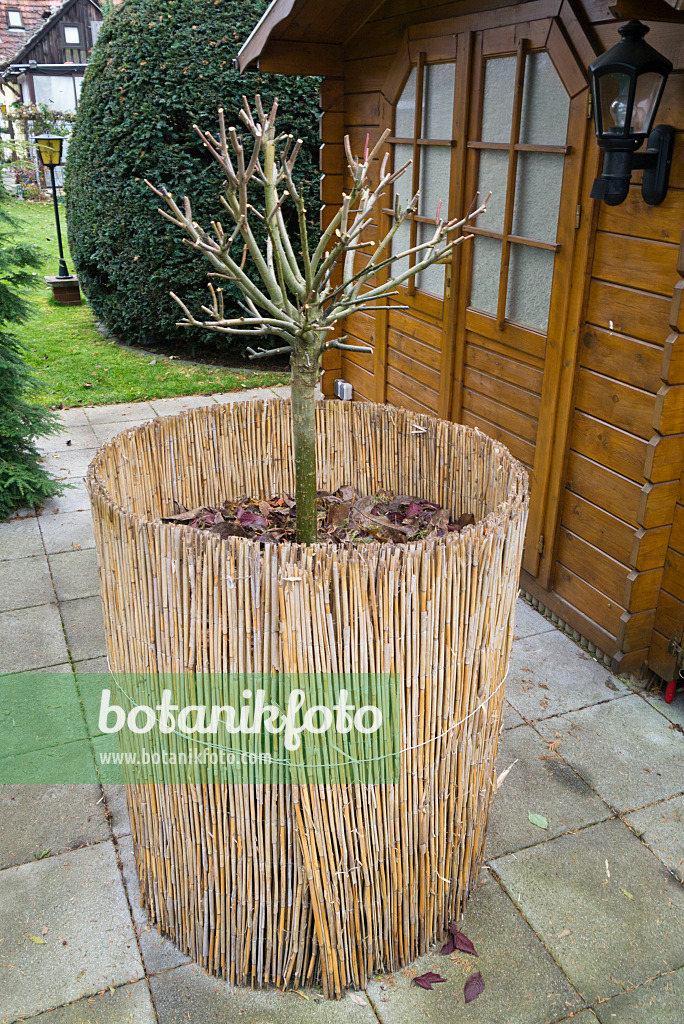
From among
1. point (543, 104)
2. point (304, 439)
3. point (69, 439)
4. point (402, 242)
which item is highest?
point (543, 104)

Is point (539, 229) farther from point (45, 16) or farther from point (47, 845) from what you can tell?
point (45, 16)

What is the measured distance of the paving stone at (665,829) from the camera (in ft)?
9.48

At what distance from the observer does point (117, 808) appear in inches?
123

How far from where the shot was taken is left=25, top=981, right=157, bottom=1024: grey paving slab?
231cm

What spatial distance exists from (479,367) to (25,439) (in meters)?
3.46

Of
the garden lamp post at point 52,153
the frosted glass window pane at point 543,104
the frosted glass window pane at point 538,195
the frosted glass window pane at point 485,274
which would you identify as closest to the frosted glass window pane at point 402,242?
the frosted glass window pane at point 485,274

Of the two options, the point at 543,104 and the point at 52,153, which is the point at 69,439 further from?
the point at 52,153

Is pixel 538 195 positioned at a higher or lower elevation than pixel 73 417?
higher

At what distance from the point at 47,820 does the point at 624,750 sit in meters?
2.29

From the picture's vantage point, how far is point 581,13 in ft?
11.7

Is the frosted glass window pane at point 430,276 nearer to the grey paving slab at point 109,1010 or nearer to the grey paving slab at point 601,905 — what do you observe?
the grey paving slab at point 601,905

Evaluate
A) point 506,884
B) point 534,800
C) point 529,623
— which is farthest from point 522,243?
point 506,884

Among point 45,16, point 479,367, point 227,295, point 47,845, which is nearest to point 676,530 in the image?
point 479,367

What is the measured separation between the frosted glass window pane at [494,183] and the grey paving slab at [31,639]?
124 inches
